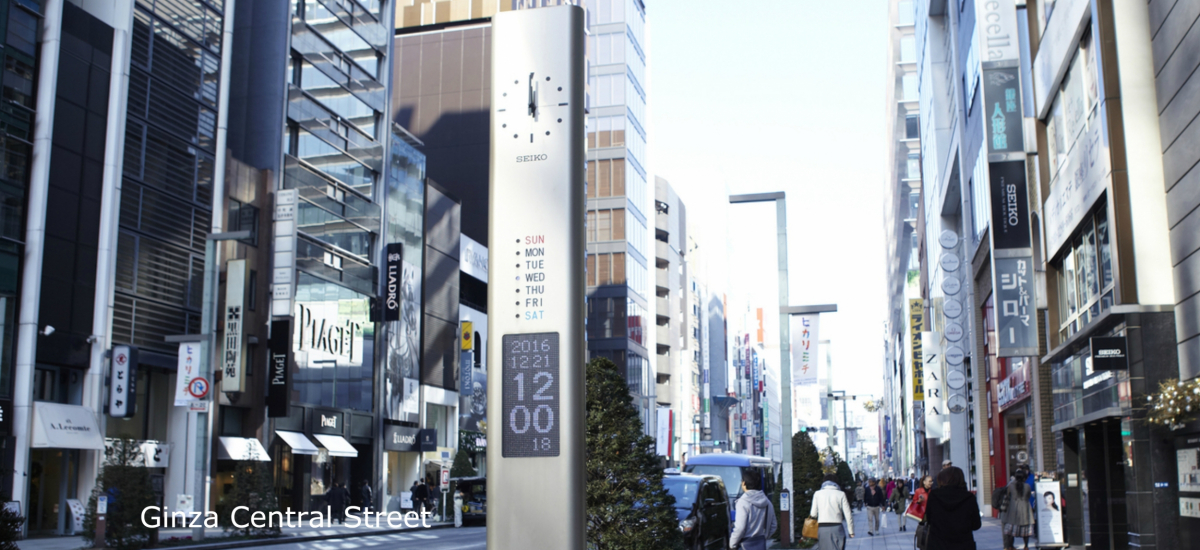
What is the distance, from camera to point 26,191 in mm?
29312

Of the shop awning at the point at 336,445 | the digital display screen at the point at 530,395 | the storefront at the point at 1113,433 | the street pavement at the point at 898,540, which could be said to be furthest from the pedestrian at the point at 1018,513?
the shop awning at the point at 336,445

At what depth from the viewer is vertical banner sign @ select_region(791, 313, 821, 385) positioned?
24031 millimetres

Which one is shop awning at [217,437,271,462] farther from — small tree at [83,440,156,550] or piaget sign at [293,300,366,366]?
small tree at [83,440,156,550]

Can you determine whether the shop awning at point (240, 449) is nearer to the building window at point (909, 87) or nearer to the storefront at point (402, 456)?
the storefront at point (402, 456)

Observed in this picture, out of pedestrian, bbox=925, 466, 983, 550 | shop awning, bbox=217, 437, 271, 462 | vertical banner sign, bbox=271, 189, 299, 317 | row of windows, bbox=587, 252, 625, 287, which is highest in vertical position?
row of windows, bbox=587, 252, 625, 287

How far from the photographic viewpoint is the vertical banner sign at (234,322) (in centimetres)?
3675

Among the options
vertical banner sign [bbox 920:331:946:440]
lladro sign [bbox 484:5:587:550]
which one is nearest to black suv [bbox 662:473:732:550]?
lladro sign [bbox 484:5:587:550]

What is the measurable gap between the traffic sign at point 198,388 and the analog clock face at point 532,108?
1015 inches

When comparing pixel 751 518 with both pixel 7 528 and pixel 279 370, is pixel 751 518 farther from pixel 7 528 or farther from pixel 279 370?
pixel 279 370

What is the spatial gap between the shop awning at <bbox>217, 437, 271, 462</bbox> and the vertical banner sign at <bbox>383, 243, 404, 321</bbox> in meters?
11.5

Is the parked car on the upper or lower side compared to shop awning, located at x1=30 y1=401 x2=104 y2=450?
lower

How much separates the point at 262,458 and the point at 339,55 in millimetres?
19119

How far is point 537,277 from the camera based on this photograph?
348 inches

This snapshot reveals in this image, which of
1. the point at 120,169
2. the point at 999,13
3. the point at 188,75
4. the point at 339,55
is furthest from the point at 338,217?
the point at 999,13
